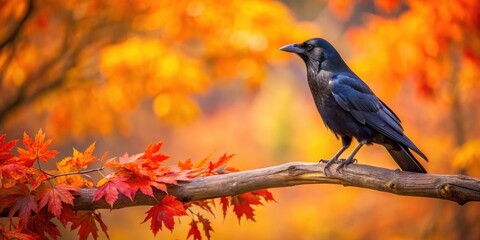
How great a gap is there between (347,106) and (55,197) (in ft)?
4.58

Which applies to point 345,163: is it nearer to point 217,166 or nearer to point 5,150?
point 217,166

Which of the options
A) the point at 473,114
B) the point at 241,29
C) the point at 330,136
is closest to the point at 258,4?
the point at 241,29

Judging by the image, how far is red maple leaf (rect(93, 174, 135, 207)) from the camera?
2.25 metres

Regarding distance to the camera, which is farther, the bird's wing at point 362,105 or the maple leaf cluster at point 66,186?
the bird's wing at point 362,105

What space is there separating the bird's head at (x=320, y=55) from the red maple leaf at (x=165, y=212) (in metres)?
0.99

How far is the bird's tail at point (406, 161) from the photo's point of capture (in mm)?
2412

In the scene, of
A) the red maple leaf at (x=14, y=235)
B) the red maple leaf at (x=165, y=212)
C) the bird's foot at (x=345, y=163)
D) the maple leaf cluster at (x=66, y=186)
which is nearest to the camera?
the red maple leaf at (x=14, y=235)

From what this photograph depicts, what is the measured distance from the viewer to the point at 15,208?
7.29 feet

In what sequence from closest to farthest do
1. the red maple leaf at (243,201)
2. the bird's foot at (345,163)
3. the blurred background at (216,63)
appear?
the bird's foot at (345,163), the red maple leaf at (243,201), the blurred background at (216,63)

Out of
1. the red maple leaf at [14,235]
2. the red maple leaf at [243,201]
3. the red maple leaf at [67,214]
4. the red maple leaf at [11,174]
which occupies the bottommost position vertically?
the red maple leaf at [14,235]

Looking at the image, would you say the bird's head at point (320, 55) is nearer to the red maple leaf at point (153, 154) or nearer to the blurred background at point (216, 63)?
the red maple leaf at point (153, 154)

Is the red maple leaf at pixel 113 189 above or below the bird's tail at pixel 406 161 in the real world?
below

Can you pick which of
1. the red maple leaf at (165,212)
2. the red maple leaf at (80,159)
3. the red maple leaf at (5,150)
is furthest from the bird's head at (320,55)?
the red maple leaf at (5,150)

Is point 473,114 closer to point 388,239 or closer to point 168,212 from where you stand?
point 388,239
